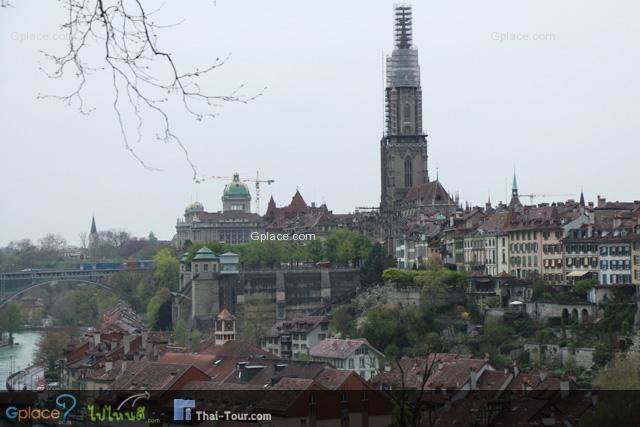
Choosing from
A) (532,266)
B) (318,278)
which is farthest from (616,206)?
(318,278)

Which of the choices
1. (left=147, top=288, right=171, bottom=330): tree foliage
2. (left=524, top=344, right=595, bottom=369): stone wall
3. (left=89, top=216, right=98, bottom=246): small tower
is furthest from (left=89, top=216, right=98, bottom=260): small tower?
(left=524, top=344, right=595, bottom=369): stone wall

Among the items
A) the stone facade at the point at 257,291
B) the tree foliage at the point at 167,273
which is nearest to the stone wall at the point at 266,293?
the stone facade at the point at 257,291

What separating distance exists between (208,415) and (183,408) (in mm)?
785

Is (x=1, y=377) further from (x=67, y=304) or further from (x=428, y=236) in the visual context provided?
(x=67, y=304)

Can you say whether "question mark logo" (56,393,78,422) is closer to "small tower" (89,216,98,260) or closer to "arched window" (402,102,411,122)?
"arched window" (402,102,411,122)

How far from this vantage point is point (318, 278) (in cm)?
7650

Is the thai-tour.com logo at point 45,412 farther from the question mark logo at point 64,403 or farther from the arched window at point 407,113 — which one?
the arched window at point 407,113

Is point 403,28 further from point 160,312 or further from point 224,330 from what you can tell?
point 224,330

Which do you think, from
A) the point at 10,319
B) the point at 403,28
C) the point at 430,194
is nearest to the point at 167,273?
the point at 10,319

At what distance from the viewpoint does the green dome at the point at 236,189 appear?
12250 centimetres

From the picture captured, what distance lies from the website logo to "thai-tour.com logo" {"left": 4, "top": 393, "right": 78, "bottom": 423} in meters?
2.23

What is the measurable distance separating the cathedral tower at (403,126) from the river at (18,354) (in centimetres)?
2256

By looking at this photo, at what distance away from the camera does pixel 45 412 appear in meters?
28.2

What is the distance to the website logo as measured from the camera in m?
32.2
